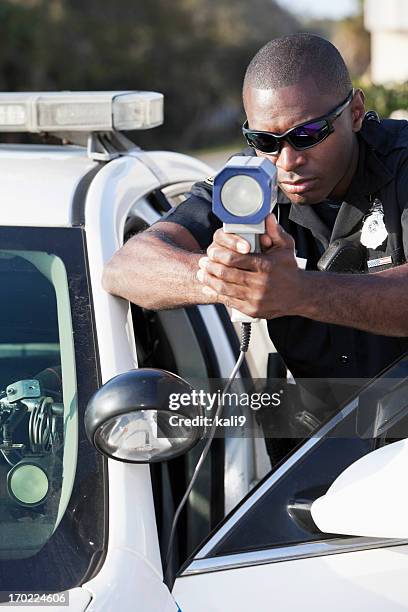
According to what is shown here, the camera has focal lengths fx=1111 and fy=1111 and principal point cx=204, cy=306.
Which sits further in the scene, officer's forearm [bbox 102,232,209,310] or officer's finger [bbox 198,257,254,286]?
officer's forearm [bbox 102,232,209,310]

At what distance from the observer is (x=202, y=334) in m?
2.77

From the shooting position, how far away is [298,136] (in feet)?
7.32

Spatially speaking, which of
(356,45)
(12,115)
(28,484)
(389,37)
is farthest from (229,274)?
(356,45)

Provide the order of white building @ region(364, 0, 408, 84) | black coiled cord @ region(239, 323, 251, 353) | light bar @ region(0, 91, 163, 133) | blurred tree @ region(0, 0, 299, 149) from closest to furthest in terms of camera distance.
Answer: black coiled cord @ region(239, 323, 251, 353), light bar @ region(0, 91, 163, 133), white building @ region(364, 0, 408, 84), blurred tree @ region(0, 0, 299, 149)

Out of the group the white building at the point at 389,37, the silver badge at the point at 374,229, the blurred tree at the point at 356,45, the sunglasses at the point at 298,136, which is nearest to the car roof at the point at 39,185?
the sunglasses at the point at 298,136

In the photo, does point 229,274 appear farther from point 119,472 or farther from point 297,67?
point 297,67

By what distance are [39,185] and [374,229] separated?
71 centimetres

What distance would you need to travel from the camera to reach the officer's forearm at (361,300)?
1.91 m

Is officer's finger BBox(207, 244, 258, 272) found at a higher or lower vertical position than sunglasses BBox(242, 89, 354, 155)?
lower

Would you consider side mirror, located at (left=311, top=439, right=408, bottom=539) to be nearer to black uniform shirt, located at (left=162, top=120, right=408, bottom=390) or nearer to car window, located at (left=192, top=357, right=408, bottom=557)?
car window, located at (left=192, top=357, right=408, bottom=557)

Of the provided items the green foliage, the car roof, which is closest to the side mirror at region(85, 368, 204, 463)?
the car roof

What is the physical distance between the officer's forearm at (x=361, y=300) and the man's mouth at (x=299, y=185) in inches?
13.7

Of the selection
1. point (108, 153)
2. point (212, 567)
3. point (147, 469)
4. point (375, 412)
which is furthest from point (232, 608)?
point (108, 153)

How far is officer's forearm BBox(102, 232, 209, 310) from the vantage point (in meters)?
2.10
